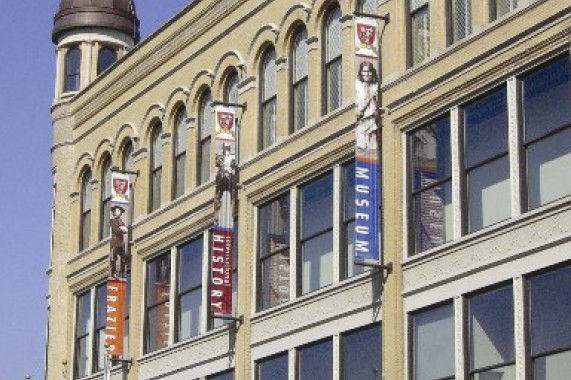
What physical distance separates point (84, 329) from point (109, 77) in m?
8.10

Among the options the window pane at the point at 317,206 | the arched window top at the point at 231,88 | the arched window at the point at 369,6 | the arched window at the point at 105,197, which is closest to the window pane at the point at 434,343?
the window pane at the point at 317,206

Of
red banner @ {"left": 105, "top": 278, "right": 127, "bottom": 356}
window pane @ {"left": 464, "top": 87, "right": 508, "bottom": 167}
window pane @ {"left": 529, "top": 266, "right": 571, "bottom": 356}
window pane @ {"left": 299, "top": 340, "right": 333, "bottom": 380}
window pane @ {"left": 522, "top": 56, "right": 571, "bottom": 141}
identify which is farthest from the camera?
red banner @ {"left": 105, "top": 278, "right": 127, "bottom": 356}

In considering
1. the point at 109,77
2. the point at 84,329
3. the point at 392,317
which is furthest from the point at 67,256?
the point at 392,317

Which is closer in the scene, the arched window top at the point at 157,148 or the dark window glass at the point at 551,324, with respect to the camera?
the dark window glass at the point at 551,324

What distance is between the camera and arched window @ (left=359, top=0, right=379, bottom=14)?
34.7 metres

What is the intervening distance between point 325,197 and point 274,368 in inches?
174

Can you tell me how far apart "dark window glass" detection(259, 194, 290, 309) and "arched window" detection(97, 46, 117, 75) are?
17.2m

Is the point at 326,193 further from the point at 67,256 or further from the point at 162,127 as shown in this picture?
the point at 67,256

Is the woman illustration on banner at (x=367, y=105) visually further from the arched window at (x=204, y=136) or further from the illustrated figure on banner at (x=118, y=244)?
the illustrated figure on banner at (x=118, y=244)

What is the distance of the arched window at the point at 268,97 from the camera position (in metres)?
39.1

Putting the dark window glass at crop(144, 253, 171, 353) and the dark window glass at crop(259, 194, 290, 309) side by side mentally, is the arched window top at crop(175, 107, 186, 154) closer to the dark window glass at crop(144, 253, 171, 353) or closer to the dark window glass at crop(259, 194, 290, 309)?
the dark window glass at crop(144, 253, 171, 353)

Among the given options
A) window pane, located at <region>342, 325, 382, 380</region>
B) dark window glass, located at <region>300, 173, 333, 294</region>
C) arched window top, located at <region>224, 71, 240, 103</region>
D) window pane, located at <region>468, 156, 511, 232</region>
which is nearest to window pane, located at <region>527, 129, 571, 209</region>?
window pane, located at <region>468, 156, 511, 232</region>

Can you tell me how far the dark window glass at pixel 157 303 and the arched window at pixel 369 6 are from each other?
11.3m

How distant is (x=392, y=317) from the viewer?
3186 cm
